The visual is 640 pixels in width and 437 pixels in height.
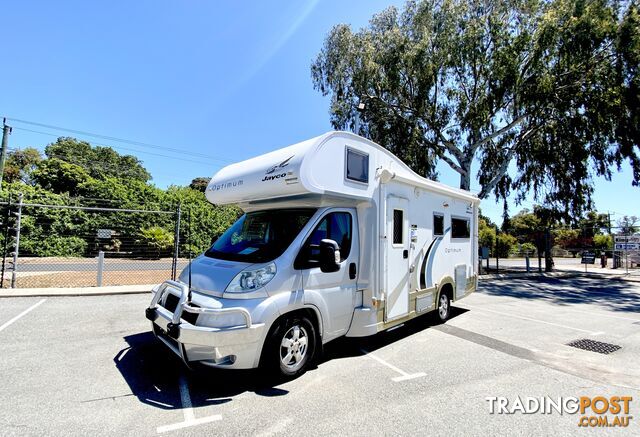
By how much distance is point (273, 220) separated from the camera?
4633 mm

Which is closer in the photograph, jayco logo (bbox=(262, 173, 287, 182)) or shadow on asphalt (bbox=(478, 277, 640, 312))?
jayco logo (bbox=(262, 173, 287, 182))

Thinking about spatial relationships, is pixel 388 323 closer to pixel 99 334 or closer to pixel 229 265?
pixel 229 265

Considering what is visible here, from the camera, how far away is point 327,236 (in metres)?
4.38

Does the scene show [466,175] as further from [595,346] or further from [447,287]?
[595,346]

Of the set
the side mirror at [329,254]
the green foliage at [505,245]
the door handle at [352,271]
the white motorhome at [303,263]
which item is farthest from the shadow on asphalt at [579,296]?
the green foliage at [505,245]

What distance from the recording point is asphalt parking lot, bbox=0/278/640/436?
9.82 ft

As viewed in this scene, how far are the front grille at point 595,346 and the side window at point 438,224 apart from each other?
2820 mm

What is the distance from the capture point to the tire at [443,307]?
676 cm

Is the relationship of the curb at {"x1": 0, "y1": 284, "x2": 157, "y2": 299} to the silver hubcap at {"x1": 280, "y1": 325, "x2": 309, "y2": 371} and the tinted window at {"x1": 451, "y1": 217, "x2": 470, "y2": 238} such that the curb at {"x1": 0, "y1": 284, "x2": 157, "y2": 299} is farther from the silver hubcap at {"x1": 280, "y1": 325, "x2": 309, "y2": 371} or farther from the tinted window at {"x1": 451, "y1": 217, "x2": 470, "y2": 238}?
the tinted window at {"x1": 451, "y1": 217, "x2": 470, "y2": 238}

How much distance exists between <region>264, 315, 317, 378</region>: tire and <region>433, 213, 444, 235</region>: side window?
11.3 ft

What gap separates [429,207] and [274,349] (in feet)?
13.0

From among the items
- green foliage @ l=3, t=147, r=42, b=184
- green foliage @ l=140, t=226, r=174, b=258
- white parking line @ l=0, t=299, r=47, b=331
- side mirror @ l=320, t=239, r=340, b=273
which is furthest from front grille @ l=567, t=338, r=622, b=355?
green foliage @ l=3, t=147, r=42, b=184

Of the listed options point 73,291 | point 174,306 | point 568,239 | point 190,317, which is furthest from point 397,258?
point 568,239

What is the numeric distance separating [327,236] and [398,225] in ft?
4.91
